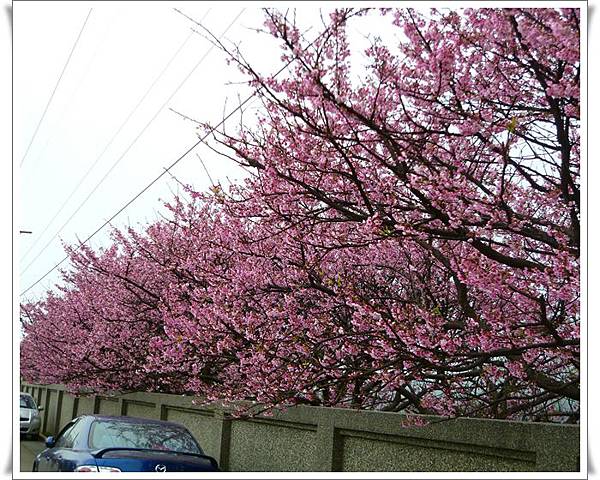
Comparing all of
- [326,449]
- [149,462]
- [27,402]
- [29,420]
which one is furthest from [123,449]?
[27,402]

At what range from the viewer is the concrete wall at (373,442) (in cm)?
613

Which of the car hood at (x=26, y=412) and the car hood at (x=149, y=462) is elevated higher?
the car hood at (x=149, y=462)

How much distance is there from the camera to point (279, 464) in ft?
32.3

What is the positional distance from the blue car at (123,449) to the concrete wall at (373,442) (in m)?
1.60

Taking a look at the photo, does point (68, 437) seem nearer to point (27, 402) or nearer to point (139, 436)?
point (139, 436)

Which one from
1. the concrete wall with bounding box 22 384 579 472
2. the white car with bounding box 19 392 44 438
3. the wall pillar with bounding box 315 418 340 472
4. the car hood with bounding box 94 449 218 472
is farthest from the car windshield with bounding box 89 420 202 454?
the white car with bounding box 19 392 44 438

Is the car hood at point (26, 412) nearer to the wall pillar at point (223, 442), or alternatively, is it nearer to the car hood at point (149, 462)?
the wall pillar at point (223, 442)

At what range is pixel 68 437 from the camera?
8320 millimetres

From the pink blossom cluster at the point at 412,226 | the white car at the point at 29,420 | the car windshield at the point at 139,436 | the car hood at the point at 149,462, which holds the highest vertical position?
the pink blossom cluster at the point at 412,226

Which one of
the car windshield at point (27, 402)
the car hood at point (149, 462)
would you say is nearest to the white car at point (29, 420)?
the car windshield at point (27, 402)

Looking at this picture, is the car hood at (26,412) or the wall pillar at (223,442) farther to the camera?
the car hood at (26,412)

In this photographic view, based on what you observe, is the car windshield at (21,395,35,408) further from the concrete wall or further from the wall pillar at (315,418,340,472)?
the wall pillar at (315,418,340,472)

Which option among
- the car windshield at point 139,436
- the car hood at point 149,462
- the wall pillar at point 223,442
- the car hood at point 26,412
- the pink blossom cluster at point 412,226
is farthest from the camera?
the car hood at point 26,412
